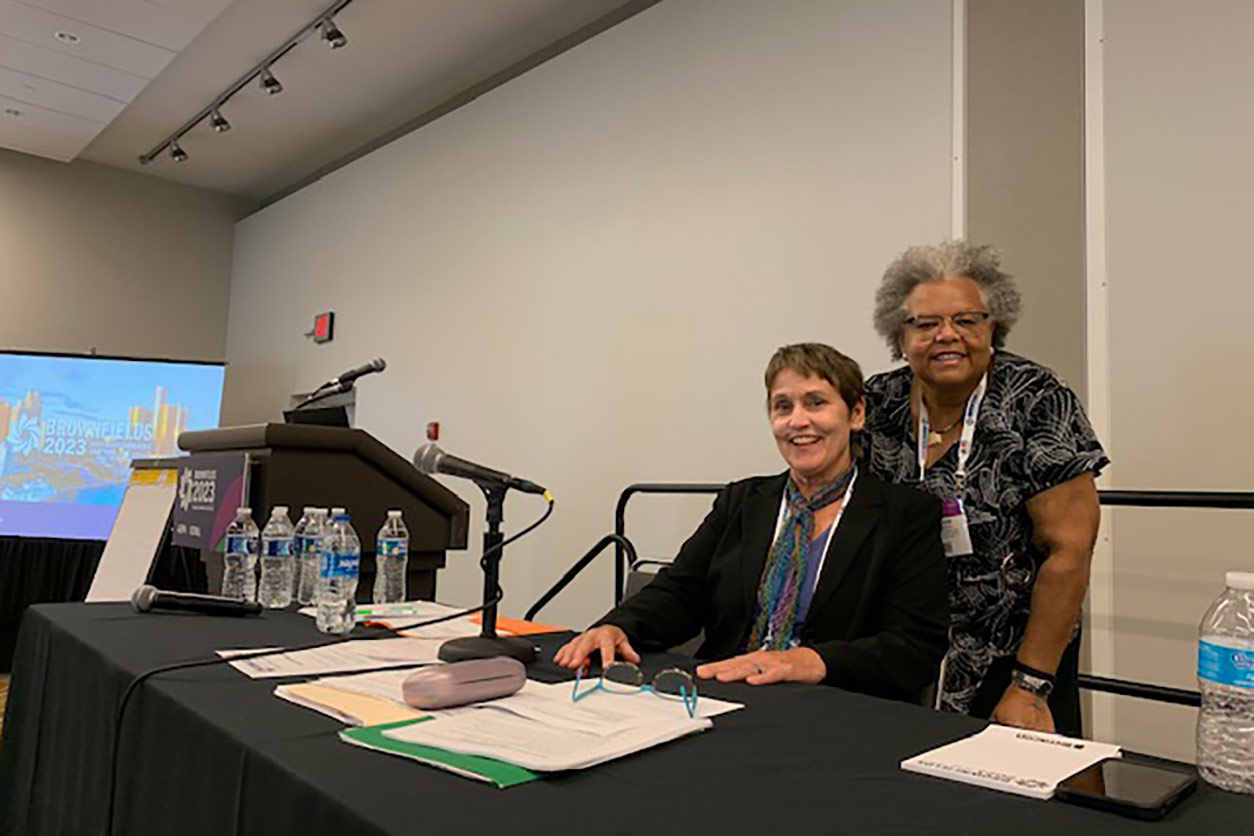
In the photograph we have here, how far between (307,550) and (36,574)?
4.00 m

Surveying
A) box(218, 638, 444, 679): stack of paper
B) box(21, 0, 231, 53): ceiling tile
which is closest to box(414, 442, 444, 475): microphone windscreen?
box(218, 638, 444, 679): stack of paper

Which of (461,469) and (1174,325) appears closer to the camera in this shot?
(461,469)

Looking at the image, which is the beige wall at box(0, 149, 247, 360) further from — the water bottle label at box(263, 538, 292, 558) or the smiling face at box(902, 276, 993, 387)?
the smiling face at box(902, 276, 993, 387)

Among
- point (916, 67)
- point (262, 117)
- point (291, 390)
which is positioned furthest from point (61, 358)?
point (916, 67)

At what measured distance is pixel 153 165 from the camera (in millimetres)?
6434

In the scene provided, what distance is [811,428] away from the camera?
1570 mm

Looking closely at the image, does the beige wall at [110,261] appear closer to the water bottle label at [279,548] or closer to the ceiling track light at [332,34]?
the ceiling track light at [332,34]

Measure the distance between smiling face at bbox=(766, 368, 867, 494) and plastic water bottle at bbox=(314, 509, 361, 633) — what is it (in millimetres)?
829

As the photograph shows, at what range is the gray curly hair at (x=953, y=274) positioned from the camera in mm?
1806

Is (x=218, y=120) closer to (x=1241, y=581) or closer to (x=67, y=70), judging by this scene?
(x=67, y=70)

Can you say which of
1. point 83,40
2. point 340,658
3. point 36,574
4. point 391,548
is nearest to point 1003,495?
point 340,658

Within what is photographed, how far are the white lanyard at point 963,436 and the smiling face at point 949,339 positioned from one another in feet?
0.09

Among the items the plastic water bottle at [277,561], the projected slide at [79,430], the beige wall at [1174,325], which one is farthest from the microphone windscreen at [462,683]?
the projected slide at [79,430]

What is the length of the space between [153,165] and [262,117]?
1463 mm
